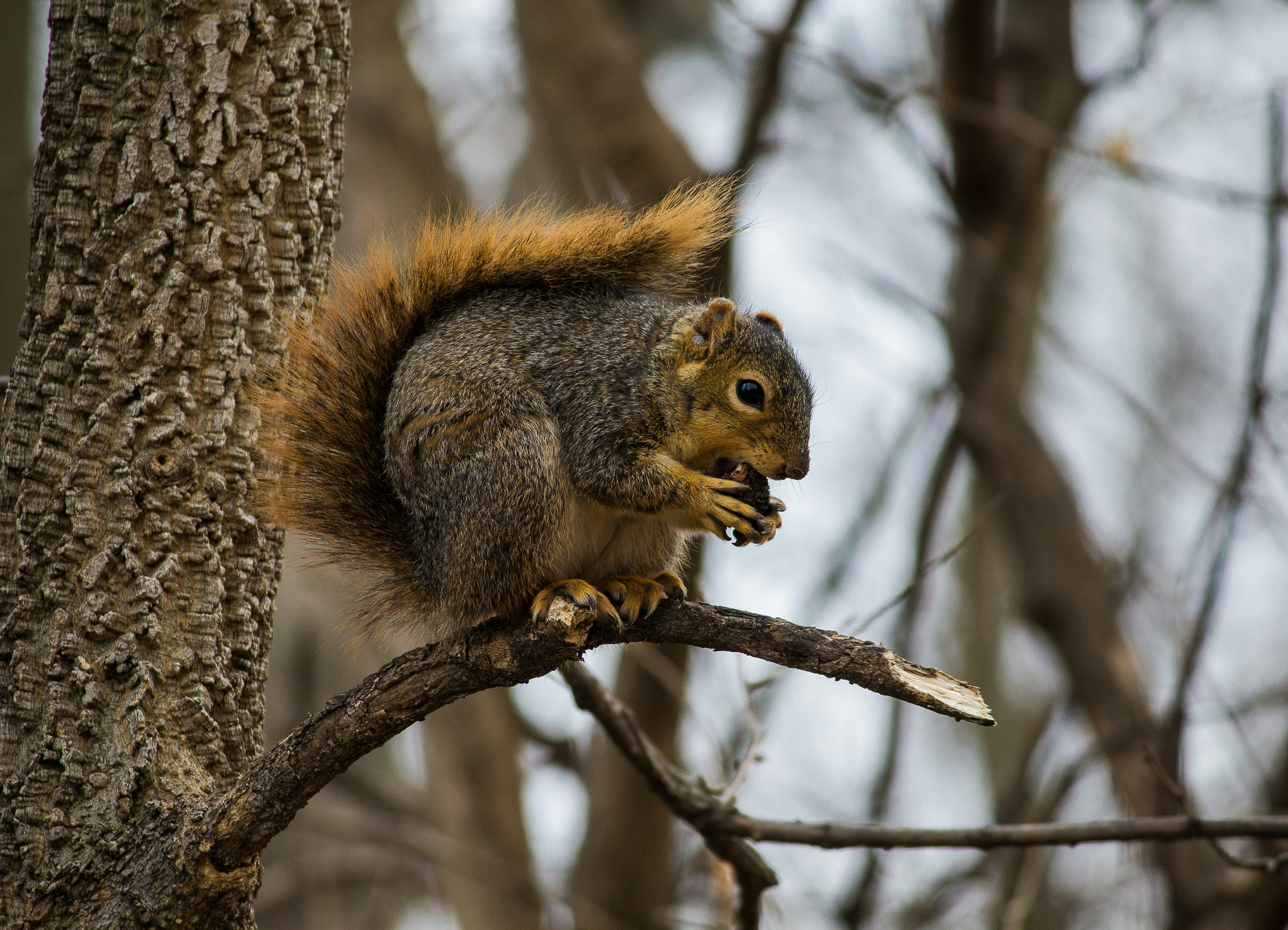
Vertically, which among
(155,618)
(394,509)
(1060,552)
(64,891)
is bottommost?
(64,891)

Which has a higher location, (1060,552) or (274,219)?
(1060,552)

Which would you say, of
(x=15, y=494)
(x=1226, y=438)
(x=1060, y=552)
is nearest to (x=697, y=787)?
(x=15, y=494)

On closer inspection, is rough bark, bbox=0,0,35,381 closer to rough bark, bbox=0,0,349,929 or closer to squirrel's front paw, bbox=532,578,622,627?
rough bark, bbox=0,0,349,929

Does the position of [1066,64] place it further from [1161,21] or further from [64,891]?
[64,891]

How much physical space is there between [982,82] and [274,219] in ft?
8.54

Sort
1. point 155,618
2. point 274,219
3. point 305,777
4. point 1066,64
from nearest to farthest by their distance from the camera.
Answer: point 305,777, point 155,618, point 274,219, point 1066,64

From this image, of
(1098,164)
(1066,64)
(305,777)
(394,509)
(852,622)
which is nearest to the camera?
(305,777)

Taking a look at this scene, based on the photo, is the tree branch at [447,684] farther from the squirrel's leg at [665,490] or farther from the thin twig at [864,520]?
the thin twig at [864,520]

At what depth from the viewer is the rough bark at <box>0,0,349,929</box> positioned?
157cm

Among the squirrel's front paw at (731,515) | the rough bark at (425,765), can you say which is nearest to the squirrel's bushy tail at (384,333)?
the squirrel's front paw at (731,515)

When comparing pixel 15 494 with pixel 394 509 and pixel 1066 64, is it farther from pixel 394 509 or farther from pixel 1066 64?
pixel 1066 64

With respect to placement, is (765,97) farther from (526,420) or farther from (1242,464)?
(526,420)

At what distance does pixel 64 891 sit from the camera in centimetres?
154

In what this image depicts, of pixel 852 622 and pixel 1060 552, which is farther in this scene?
pixel 1060 552
